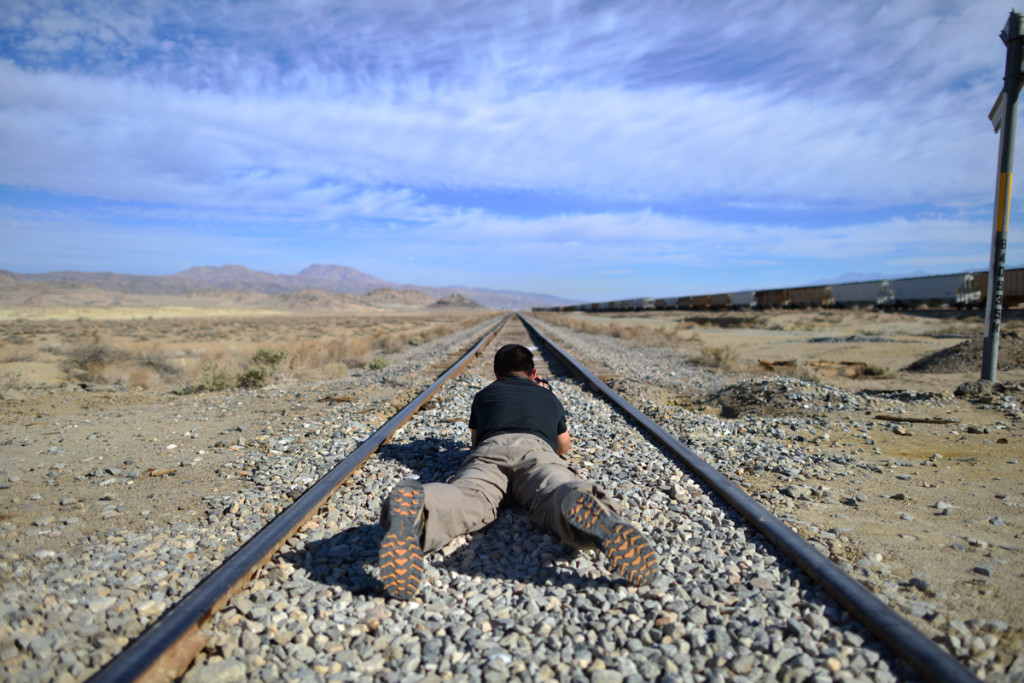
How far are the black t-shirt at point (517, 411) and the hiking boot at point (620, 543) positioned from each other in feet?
4.07

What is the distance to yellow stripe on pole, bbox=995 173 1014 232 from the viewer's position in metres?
7.67

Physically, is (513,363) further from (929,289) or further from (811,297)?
(811,297)

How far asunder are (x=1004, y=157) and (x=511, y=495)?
8.14 metres

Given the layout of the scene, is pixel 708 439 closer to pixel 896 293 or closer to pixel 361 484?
pixel 361 484

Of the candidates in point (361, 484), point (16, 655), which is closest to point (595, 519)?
point (361, 484)

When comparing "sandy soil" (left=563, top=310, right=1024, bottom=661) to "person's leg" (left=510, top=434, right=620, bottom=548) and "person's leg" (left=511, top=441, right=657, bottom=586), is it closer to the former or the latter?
"person's leg" (left=511, top=441, right=657, bottom=586)

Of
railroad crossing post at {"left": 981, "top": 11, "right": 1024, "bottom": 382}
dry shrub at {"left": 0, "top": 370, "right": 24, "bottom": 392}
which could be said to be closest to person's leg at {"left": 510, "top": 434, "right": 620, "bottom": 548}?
railroad crossing post at {"left": 981, "top": 11, "right": 1024, "bottom": 382}

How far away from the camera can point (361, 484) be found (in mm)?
4441

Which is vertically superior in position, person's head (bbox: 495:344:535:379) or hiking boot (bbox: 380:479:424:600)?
person's head (bbox: 495:344:535:379)

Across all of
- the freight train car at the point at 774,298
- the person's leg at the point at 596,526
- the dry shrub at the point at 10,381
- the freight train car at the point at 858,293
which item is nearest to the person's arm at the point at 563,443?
the person's leg at the point at 596,526

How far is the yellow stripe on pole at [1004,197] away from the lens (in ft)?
25.2

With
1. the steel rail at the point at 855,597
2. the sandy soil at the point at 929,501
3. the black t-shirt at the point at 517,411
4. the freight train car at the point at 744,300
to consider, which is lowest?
the sandy soil at the point at 929,501

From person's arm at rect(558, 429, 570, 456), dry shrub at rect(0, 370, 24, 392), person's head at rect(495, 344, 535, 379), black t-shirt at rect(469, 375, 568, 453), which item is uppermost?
person's head at rect(495, 344, 535, 379)

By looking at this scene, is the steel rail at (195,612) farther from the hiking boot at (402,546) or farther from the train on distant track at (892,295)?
the train on distant track at (892,295)
